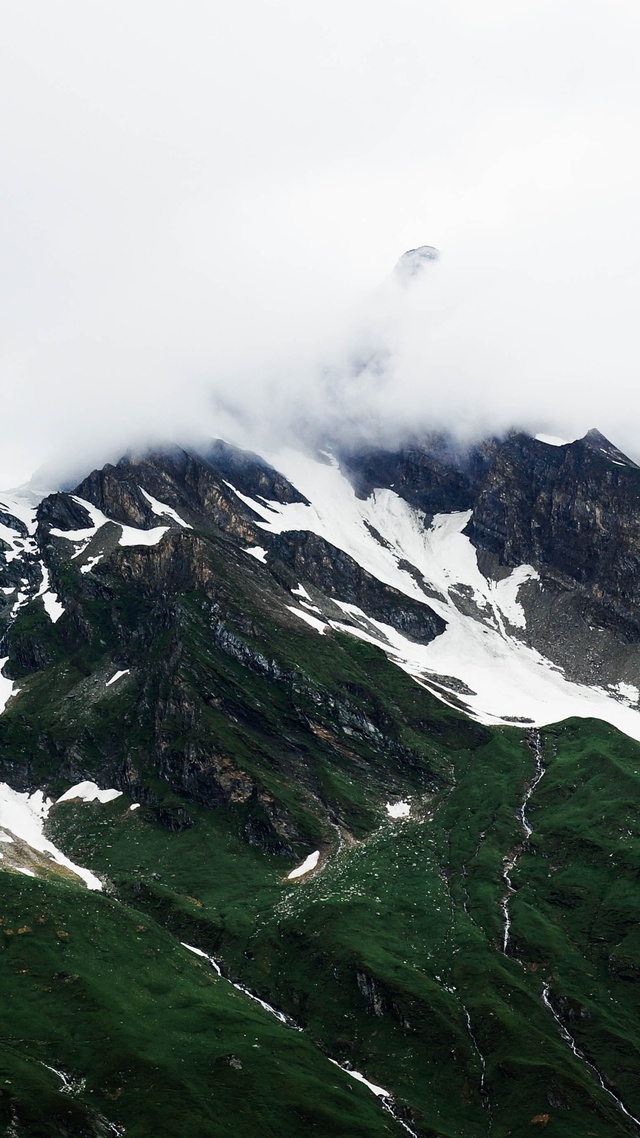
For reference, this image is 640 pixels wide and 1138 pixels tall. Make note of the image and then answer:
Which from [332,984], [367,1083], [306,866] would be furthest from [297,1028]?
[306,866]

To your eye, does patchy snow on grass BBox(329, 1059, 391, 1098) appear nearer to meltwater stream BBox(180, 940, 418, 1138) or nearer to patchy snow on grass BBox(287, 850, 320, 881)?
meltwater stream BBox(180, 940, 418, 1138)

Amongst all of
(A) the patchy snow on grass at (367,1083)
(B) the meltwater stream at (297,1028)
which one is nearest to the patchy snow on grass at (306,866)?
(B) the meltwater stream at (297,1028)

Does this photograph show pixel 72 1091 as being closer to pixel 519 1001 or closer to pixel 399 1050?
pixel 399 1050

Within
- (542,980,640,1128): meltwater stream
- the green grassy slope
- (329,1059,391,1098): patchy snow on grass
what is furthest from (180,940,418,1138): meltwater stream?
(542,980,640,1128): meltwater stream

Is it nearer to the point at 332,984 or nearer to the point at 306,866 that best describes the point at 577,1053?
the point at 332,984

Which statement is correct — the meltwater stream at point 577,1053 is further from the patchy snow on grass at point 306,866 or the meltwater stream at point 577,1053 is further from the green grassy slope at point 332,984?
the patchy snow on grass at point 306,866

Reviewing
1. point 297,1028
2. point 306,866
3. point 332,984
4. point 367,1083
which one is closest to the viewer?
point 367,1083
